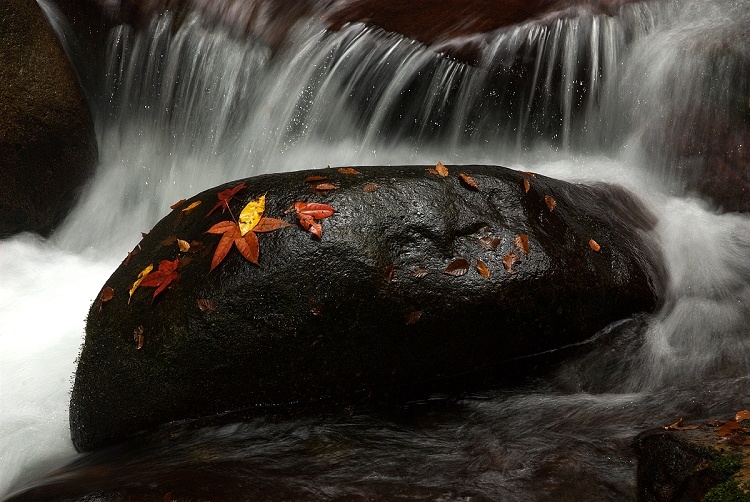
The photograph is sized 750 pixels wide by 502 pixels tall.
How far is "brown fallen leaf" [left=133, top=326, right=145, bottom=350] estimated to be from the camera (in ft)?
11.6

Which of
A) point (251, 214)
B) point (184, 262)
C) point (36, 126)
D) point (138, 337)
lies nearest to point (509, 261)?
point (251, 214)

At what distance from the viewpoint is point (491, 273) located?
11.8ft

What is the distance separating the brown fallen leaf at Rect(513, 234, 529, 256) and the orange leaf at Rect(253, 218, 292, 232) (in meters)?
1.26

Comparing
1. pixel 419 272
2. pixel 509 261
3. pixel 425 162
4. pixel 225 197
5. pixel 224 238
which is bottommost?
pixel 509 261

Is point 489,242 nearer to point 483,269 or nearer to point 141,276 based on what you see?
point 483,269

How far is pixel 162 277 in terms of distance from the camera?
3.63 meters

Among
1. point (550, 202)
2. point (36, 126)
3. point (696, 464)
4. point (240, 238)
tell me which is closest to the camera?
point (696, 464)

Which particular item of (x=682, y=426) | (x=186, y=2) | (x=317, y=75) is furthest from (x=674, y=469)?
(x=186, y=2)

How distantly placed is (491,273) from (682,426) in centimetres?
121

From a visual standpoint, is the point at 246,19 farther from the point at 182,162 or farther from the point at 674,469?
the point at 674,469

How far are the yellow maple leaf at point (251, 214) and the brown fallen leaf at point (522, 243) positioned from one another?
4.64 ft

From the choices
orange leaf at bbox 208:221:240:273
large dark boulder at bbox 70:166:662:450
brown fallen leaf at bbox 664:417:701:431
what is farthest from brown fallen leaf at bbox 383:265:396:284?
brown fallen leaf at bbox 664:417:701:431

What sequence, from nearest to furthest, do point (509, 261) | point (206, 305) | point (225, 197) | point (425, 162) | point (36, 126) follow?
point (206, 305) → point (509, 261) → point (225, 197) → point (425, 162) → point (36, 126)

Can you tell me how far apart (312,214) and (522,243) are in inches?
46.5
